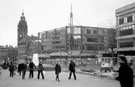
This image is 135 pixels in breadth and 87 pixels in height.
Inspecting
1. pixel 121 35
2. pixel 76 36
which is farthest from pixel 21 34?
pixel 121 35

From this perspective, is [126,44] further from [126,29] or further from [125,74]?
[125,74]

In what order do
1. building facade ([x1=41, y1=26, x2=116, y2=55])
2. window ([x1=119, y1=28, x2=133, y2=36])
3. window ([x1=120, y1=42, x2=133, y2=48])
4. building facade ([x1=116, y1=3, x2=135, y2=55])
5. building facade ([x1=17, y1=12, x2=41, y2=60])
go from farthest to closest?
building facade ([x1=17, y1=12, x2=41, y2=60]), building facade ([x1=41, y1=26, x2=116, y2=55]), window ([x1=120, y1=42, x2=133, y2=48]), window ([x1=119, y1=28, x2=133, y2=36]), building facade ([x1=116, y1=3, x2=135, y2=55])

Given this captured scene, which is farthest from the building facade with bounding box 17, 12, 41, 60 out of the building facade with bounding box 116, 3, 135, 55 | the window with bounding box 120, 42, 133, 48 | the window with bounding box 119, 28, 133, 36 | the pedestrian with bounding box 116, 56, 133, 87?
the pedestrian with bounding box 116, 56, 133, 87

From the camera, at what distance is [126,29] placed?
6119cm

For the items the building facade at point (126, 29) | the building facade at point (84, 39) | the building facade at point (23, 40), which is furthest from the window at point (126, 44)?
the building facade at point (23, 40)

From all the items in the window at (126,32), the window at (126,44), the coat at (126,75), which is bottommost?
the coat at (126,75)

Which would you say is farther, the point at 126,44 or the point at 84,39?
the point at 84,39

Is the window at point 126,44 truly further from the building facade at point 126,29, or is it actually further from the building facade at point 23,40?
the building facade at point 23,40

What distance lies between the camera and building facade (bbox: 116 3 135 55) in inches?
2295

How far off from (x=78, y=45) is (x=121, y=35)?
39627mm

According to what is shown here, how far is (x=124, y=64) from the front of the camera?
6746 mm

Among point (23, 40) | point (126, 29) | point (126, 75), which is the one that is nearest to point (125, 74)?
point (126, 75)

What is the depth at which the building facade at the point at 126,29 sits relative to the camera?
58281 mm

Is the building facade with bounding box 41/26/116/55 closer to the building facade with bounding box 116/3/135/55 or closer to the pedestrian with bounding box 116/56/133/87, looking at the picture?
the building facade with bounding box 116/3/135/55
